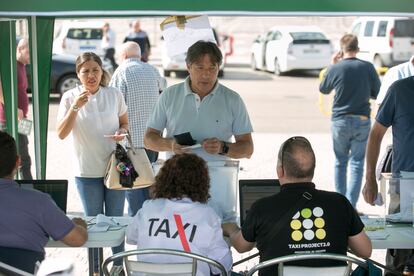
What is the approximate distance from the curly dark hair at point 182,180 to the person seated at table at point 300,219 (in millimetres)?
311

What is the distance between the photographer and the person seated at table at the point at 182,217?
384 cm

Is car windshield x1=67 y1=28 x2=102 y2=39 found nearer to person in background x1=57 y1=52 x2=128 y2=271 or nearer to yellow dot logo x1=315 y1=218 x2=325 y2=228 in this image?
person in background x1=57 y1=52 x2=128 y2=271

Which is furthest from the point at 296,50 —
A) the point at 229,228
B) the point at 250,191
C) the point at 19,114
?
the point at 229,228

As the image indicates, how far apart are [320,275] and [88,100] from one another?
2676 millimetres

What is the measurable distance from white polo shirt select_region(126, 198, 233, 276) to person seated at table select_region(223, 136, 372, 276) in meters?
0.18

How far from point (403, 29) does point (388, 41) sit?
26.0 inches

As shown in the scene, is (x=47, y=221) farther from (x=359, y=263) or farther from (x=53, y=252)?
(x=53, y=252)

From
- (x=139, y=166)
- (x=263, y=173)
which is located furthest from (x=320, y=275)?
(x=263, y=173)

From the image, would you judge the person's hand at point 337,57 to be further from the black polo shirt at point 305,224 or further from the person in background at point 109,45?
the person in background at point 109,45

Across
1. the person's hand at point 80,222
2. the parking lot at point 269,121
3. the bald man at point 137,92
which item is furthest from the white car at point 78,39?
the person's hand at point 80,222

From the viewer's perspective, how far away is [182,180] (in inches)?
155

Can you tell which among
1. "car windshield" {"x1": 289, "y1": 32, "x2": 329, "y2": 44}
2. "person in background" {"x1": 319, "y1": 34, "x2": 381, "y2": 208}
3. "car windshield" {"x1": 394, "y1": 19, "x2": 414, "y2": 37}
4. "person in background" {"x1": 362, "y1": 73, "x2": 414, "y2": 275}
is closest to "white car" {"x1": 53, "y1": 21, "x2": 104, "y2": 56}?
"car windshield" {"x1": 289, "y1": 32, "x2": 329, "y2": 44}

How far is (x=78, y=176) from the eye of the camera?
18.8 ft

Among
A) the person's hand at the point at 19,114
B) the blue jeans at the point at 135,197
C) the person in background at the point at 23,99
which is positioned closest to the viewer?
the blue jeans at the point at 135,197
